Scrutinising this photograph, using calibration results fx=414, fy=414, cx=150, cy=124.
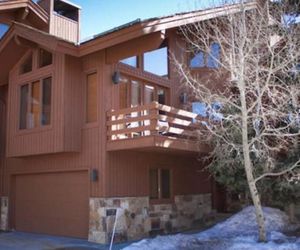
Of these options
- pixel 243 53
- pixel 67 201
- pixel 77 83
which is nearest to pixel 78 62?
pixel 77 83

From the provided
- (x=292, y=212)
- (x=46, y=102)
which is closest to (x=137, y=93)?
(x=46, y=102)

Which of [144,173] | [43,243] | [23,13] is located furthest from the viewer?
[23,13]

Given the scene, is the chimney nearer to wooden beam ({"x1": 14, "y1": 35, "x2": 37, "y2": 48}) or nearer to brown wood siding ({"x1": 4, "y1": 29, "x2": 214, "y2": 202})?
wooden beam ({"x1": 14, "y1": 35, "x2": 37, "y2": 48})

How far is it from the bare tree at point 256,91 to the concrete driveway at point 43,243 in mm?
4058

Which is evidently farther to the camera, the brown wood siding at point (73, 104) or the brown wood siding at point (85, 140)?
the brown wood siding at point (73, 104)

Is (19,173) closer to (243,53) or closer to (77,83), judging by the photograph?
(77,83)

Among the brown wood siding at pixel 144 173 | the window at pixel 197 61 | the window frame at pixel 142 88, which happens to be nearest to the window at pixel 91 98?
the window frame at pixel 142 88

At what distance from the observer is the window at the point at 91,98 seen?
41.4 ft

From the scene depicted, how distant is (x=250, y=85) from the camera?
411 inches

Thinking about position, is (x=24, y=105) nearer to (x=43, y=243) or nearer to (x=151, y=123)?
(x=43, y=243)

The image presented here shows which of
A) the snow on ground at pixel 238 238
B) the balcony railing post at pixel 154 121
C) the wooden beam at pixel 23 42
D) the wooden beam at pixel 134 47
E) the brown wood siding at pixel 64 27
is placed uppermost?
the brown wood siding at pixel 64 27

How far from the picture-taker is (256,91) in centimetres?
1108

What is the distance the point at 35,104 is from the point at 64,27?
4.94m

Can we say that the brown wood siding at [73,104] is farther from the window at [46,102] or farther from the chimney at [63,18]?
the chimney at [63,18]
